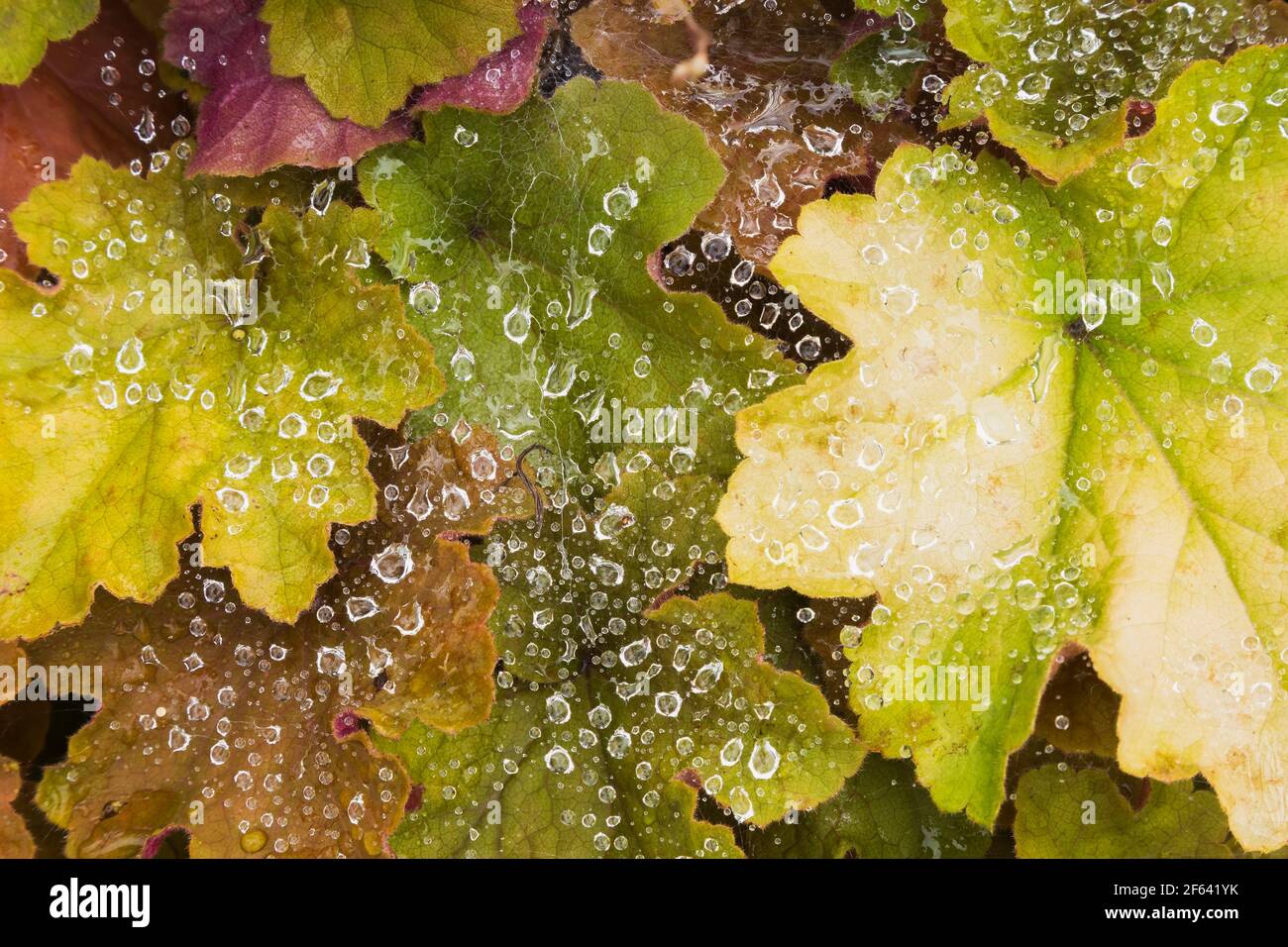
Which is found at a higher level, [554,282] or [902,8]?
[902,8]

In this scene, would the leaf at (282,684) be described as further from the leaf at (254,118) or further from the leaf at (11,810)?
the leaf at (254,118)

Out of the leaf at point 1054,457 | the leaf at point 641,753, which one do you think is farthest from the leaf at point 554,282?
the leaf at point 641,753

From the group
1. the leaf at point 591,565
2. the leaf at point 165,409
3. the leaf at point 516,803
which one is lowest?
the leaf at point 516,803

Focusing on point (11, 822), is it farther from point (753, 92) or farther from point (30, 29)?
point (753, 92)

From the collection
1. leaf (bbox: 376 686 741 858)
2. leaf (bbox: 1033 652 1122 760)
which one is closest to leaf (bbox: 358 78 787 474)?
leaf (bbox: 376 686 741 858)

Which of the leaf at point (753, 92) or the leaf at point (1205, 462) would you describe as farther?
the leaf at point (753, 92)

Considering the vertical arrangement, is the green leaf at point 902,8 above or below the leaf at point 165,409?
above

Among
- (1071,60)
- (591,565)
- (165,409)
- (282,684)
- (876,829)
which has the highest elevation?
(1071,60)

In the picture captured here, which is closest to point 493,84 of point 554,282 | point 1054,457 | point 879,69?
point 554,282
